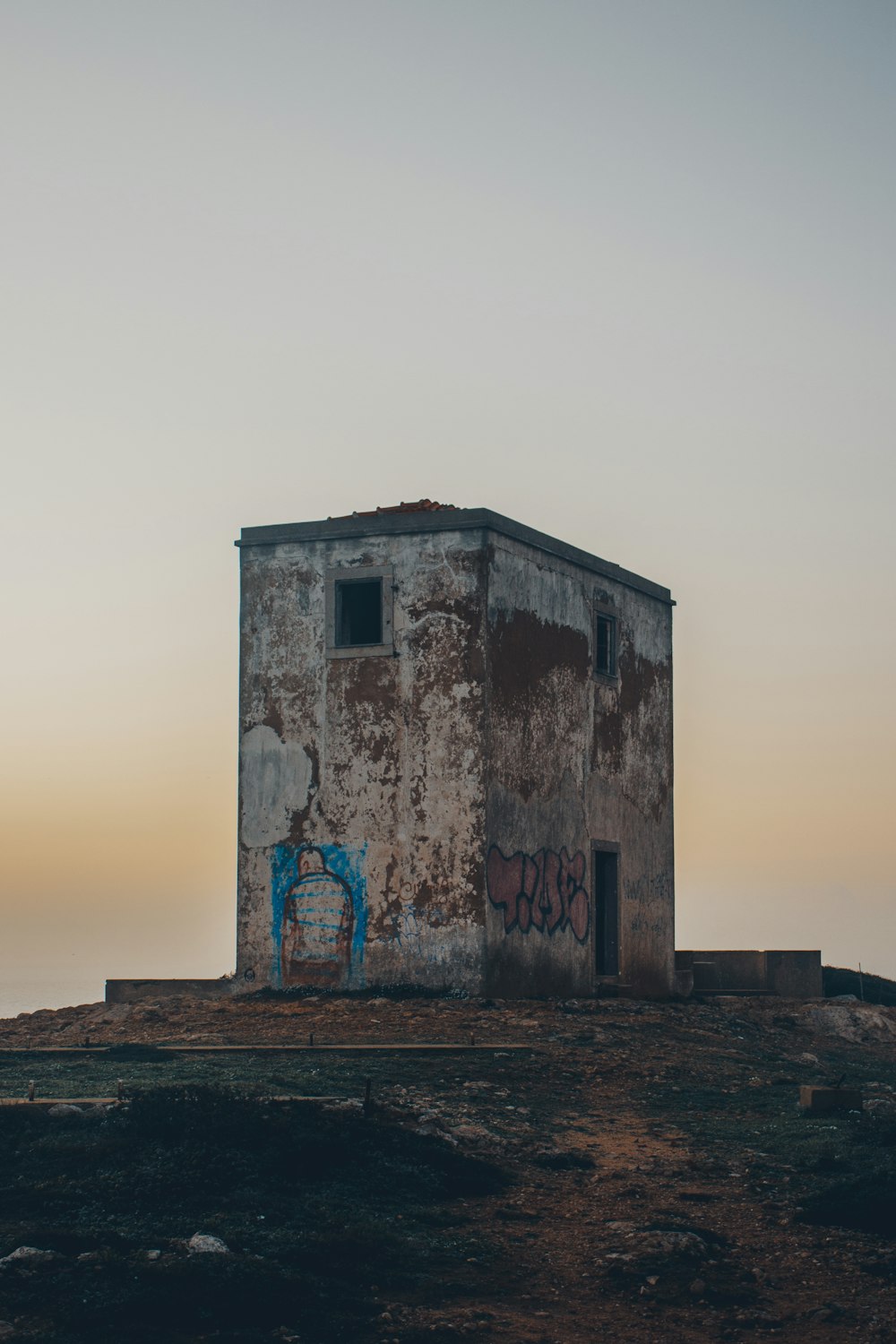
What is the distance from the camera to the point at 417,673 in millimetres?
22984

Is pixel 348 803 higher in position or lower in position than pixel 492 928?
higher

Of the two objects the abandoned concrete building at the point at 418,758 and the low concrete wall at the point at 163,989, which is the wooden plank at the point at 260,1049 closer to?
the abandoned concrete building at the point at 418,758

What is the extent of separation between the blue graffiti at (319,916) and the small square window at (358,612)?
10.1ft

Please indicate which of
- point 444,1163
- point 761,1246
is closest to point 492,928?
point 444,1163

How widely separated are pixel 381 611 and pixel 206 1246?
561 inches

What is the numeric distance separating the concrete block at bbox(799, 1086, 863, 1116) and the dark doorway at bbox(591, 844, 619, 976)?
10.0 metres

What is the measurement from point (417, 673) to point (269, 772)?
2.74 m

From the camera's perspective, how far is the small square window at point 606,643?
25.9 m

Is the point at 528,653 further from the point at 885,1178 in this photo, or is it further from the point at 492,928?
the point at 885,1178

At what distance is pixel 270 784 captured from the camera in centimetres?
2381

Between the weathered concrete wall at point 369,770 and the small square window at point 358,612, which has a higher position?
the small square window at point 358,612

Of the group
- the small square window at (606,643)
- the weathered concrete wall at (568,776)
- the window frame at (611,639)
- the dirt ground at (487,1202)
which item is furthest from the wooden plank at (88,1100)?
the small square window at (606,643)

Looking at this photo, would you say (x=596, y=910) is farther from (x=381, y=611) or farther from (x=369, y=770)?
(x=381, y=611)

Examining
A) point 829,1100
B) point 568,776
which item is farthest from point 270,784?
point 829,1100
